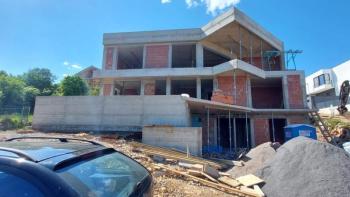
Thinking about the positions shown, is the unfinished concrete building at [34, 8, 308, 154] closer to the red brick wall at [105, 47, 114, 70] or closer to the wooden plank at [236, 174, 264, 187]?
the red brick wall at [105, 47, 114, 70]

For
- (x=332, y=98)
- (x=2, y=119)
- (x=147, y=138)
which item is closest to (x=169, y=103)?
(x=147, y=138)


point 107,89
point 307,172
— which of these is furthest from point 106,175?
point 107,89

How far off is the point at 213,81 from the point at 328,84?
3052cm

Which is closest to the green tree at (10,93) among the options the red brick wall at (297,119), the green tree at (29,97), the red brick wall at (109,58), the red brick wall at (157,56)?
the green tree at (29,97)

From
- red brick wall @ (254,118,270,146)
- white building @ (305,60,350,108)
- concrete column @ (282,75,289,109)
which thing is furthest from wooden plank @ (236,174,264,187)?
white building @ (305,60,350,108)

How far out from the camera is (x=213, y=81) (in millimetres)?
19234

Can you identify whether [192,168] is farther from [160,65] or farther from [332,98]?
[332,98]

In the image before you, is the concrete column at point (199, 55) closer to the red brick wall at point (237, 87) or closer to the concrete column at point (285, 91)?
the red brick wall at point (237, 87)

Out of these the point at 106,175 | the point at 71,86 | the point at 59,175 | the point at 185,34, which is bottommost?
the point at 106,175

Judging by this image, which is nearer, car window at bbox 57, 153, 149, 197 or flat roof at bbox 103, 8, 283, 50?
car window at bbox 57, 153, 149, 197

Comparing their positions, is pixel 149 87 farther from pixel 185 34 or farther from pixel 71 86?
pixel 71 86

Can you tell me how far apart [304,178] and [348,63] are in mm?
36542

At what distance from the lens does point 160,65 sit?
20.0 meters

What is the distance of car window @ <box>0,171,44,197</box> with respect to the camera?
1434mm
